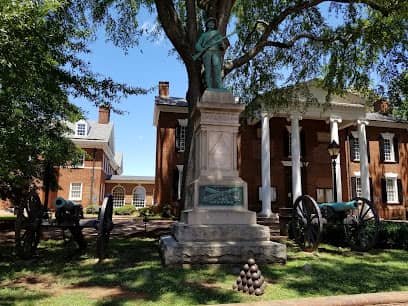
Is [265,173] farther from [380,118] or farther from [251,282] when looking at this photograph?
[251,282]

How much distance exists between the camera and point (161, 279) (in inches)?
206

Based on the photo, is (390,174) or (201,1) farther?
(390,174)

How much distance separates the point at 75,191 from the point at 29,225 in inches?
933

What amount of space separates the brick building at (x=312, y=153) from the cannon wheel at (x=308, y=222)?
11.5 metres

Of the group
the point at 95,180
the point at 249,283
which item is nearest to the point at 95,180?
the point at 95,180

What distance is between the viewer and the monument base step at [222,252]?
606cm

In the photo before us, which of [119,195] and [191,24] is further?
[119,195]

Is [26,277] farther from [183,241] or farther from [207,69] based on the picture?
[207,69]

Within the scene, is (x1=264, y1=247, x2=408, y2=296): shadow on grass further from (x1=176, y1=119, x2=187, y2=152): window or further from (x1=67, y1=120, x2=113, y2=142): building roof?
(x1=67, y1=120, x2=113, y2=142): building roof

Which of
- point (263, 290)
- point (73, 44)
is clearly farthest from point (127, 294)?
point (73, 44)

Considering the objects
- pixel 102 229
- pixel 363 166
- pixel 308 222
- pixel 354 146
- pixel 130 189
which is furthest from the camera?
pixel 130 189

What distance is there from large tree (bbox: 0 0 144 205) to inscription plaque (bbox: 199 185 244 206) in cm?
360

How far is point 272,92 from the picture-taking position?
14258mm

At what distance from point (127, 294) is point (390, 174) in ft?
88.4
